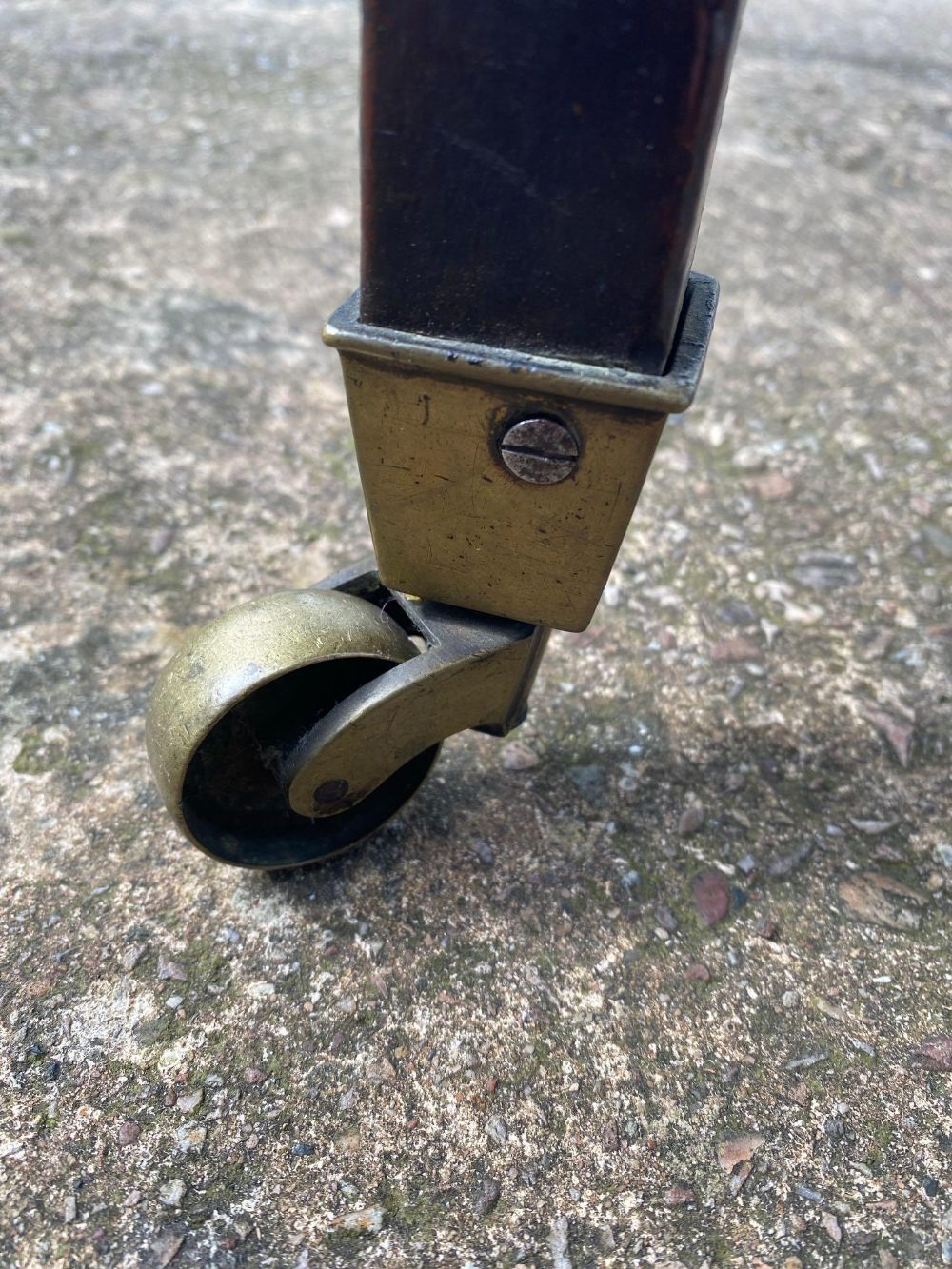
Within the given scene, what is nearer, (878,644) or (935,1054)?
(935,1054)

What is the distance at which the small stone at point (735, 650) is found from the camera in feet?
8.41

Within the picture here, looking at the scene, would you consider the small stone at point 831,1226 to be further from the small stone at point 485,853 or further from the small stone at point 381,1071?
the small stone at point 485,853

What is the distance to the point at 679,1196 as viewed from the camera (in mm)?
1617

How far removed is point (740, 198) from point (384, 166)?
3.47 meters

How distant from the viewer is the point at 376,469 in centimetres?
164

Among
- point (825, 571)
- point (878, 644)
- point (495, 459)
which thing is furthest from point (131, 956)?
point (825, 571)

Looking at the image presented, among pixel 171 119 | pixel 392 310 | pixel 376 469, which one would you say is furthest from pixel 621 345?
pixel 171 119

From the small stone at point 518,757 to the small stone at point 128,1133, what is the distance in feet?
3.30

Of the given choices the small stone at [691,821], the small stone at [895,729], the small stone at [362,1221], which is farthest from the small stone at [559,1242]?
the small stone at [895,729]

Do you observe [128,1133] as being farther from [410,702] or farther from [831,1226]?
[831,1226]

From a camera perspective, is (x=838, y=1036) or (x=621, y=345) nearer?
(x=621, y=345)

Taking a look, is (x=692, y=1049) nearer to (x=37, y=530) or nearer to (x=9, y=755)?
(x=9, y=755)

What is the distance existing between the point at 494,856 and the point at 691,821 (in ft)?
1.45

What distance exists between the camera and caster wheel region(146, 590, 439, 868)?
1.68 metres
